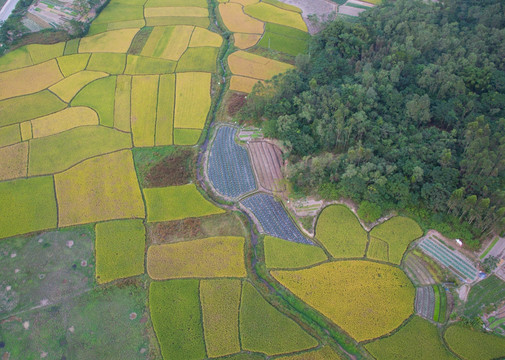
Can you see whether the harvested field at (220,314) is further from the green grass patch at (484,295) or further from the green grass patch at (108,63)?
the green grass patch at (108,63)

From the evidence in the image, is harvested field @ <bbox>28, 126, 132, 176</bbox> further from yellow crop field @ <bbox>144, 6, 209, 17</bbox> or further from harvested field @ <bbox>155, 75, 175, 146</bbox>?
yellow crop field @ <bbox>144, 6, 209, 17</bbox>

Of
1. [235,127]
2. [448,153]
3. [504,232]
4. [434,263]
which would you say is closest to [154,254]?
[235,127]

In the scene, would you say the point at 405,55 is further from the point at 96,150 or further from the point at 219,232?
the point at 96,150

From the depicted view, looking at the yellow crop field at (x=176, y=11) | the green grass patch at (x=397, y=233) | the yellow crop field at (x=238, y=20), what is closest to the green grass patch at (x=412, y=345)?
the green grass patch at (x=397, y=233)

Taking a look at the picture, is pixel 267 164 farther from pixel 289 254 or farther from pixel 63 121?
pixel 63 121

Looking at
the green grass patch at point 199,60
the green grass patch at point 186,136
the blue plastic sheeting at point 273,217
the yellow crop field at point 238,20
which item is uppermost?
the yellow crop field at point 238,20

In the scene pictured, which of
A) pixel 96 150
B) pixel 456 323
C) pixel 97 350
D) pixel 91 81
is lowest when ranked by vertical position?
pixel 97 350
